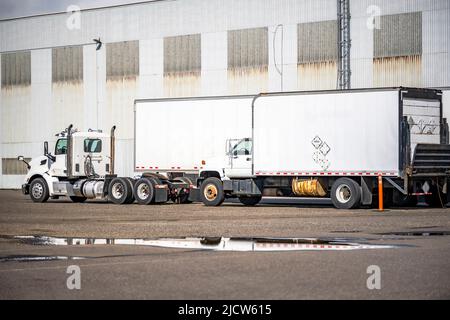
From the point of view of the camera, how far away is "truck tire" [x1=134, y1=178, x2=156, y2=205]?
3725 cm

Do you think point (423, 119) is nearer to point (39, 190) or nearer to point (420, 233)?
point (420, 233)

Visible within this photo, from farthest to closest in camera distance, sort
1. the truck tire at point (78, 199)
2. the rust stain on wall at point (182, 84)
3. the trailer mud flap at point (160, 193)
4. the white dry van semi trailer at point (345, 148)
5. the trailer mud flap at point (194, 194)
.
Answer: the rust stain on wall at point (182, 84) → the truck tire at point (78, 199) → the trailer mud flap at point (160, 193) → the trailer mud flap at point (194, 194) → the white dry van semi trailer at point (345, 148)

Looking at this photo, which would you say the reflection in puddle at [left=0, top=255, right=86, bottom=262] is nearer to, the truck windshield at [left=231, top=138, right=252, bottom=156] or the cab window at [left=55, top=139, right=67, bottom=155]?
the truck windshield at [left=231, top=138, right=252, bottom=156]

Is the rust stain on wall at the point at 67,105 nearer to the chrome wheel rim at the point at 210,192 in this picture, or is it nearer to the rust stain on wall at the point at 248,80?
the rust stain on wall at the point at 248,80

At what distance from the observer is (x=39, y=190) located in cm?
3994

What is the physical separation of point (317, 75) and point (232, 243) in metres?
30.9

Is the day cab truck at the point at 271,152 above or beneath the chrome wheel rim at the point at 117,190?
above

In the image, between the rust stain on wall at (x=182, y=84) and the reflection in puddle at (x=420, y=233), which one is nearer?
the reflection in puddle at (x=420, y=233)

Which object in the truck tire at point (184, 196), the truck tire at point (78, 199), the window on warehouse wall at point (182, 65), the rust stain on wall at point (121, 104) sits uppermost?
the window on warehouse wall at point (182, 65)

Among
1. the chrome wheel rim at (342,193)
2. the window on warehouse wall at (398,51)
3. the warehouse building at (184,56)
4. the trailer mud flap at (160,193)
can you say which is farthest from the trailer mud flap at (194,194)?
the window on warehouse wall at (398,51)

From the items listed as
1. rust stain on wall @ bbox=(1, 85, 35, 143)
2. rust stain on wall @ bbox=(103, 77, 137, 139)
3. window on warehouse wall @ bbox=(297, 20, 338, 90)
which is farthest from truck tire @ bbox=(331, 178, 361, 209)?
rust stain on wall @ bbox=(1, 85, 35, 143)

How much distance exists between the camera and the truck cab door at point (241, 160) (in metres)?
35.6

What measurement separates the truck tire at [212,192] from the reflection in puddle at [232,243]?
16626mm

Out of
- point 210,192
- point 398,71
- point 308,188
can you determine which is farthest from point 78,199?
point 398,71
